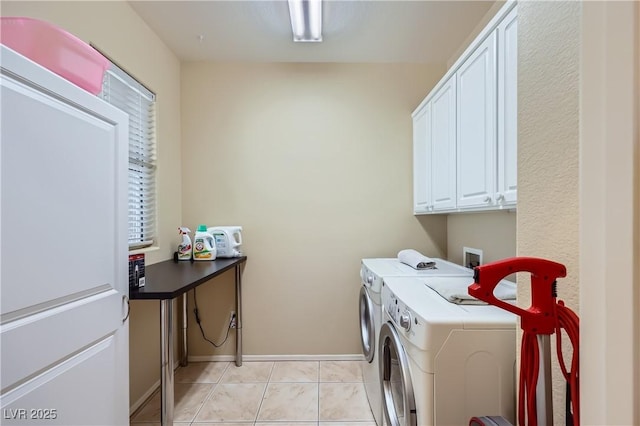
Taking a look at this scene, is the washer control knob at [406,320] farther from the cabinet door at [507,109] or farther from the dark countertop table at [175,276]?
the dark countertop table at [175,276]

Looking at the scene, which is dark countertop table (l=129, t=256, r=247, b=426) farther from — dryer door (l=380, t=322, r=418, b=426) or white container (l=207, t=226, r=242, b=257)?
dryer door (l=380, t=322, r=418, b=426)

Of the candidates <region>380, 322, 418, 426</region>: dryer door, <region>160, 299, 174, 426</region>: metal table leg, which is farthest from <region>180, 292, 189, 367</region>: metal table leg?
<region>380, 322, 418, 426</region>: dryer door

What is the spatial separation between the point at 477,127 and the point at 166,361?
1853 mm

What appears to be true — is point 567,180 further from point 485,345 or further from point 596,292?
point 485,345

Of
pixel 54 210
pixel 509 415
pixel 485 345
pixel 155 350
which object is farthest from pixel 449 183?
pixel 155 350

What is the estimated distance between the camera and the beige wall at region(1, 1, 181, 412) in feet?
5.04

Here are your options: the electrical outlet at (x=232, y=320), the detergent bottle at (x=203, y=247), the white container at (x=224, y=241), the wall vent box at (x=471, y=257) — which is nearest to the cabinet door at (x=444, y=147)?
the wall vent box at (x=471, y=257)

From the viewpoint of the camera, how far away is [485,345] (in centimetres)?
98

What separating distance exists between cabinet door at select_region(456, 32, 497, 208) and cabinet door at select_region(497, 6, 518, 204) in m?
0.04

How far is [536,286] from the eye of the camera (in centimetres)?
67

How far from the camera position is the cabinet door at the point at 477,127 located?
1346mm

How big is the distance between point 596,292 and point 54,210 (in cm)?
117

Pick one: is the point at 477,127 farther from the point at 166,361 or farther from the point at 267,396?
the point at 267,396

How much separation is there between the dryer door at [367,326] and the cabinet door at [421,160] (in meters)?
0.81
